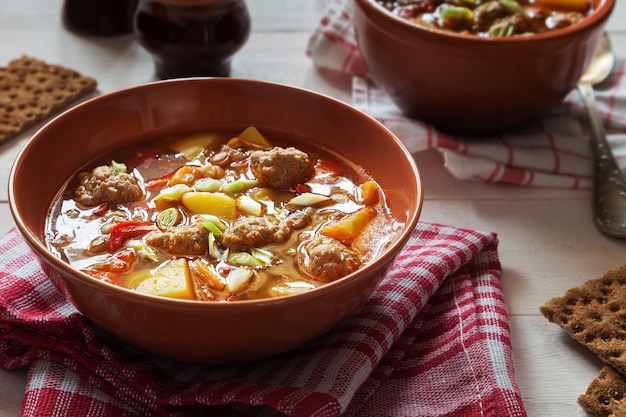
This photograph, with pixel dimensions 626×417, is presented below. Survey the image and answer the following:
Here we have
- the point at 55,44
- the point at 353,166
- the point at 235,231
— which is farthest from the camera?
the point at 55,44

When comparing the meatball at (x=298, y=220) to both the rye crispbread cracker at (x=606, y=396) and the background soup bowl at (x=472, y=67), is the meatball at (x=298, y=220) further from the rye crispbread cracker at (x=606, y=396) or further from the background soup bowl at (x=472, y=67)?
the background soup bowl at (x=472, y=67)

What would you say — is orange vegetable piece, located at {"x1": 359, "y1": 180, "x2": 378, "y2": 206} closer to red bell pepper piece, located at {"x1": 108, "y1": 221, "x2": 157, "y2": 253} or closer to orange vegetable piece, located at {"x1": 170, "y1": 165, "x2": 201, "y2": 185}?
orange vegetable piece, located at {"x1": 170, "y1": 165, "x2": 201, "y2": 185}

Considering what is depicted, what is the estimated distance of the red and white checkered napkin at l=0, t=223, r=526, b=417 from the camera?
A: 78.3 inches

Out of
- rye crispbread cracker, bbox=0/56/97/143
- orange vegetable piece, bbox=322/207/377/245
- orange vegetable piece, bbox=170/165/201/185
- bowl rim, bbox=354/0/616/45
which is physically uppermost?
bowl rim, bbox=354/0/616/45

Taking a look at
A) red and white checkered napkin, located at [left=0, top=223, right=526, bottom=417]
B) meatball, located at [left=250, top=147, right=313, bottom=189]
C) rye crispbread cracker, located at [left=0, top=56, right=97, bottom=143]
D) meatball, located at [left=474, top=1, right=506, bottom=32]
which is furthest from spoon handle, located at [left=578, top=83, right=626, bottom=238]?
rye crispbread cracker, located at [left=0, top=56, right=97, bottom=143]

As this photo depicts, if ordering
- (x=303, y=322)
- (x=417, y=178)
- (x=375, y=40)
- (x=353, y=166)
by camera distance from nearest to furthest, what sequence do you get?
(x=303, y=322), (x=417, y=178), (x=353, y=166), (x=375, y=40)

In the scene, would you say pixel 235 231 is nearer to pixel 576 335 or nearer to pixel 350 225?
pixel 350 225

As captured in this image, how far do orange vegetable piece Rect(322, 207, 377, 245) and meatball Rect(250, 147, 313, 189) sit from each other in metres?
0.20

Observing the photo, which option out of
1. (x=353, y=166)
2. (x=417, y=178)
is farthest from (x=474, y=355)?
(x=353, y=166)

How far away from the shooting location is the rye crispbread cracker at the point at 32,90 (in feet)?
10.4

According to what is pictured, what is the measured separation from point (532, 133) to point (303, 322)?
1.72m

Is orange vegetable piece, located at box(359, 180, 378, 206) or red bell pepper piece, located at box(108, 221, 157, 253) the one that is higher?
red bell pepper piece, located at box(108, 221, 157, 253)

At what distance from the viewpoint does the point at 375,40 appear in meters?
3.15

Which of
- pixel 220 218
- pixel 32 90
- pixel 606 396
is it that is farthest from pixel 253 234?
pixel 32 90
